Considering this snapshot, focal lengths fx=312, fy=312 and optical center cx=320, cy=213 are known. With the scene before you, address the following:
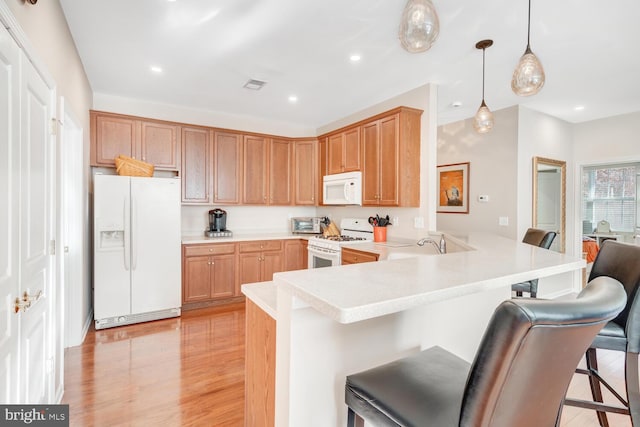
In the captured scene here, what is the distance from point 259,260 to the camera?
4336 mm

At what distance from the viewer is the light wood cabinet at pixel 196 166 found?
4082 mm

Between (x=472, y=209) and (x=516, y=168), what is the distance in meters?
0.82

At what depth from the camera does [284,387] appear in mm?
1101

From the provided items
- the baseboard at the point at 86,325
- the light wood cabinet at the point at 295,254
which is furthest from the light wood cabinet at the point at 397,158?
the baseboard at the point at 86,325

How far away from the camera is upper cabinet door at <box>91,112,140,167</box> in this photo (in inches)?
141

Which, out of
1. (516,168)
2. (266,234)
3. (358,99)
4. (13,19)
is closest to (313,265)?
(266,234)

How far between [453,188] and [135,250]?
4.47 m

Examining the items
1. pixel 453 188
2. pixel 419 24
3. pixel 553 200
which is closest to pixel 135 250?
pixel 419 24

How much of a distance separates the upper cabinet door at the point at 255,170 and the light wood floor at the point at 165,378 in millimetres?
1893

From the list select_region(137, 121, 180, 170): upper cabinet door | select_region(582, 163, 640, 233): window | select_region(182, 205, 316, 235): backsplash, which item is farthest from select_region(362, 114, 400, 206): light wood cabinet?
select_region(582, 163, 640, 233): window

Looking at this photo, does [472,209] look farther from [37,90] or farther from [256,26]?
[37,90]

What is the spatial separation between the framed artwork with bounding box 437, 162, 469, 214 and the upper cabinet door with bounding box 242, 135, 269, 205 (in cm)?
284

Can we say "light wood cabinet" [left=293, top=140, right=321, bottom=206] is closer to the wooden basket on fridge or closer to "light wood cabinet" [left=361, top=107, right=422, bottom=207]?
"light wood cabinet" [left=361, top=107, right=422, bottom=207]

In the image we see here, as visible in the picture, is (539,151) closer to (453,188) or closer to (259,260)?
(453,188)
